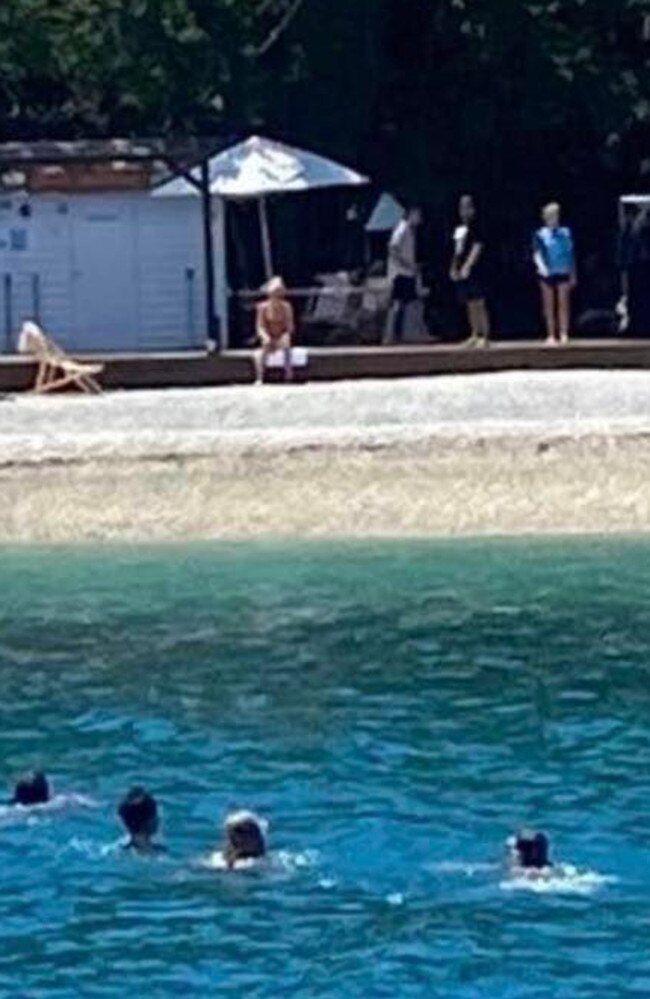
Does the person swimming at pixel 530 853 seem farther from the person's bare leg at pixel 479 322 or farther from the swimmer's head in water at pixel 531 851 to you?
the person's bare leg at pixel 479 322

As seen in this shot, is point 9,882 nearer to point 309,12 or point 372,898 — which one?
point 372,898

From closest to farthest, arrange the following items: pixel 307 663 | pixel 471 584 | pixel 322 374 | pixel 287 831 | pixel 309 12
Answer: pixel 287 831
pixel 307 663
pixel 471 584
pixel 322 374
pixel 309 12

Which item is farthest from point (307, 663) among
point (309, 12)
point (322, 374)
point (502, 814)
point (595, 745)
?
point (309, 12)

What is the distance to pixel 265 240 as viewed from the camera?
58.1 m

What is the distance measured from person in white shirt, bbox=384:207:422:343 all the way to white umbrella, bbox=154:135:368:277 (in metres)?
1.23

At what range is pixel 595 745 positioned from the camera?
Answer: 90.7 ft

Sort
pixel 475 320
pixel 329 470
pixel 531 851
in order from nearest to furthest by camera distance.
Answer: pixel 531 851 < pixel 329 470 < pixel 475 320

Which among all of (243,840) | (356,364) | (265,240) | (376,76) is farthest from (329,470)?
(243,840)

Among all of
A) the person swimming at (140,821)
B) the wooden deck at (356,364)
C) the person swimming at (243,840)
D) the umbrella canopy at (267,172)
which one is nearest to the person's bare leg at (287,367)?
the wooden deck at (356,364)

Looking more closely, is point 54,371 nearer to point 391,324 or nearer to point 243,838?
point 391,324

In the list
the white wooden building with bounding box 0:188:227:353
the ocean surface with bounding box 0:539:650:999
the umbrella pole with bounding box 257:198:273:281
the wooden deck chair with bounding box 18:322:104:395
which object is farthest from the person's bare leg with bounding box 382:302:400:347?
the ocean surface with bounding box 0:539:650:999

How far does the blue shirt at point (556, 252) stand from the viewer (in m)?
51.8

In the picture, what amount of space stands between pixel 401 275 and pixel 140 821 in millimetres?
30948

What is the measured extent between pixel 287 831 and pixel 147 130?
35190 millimetres
